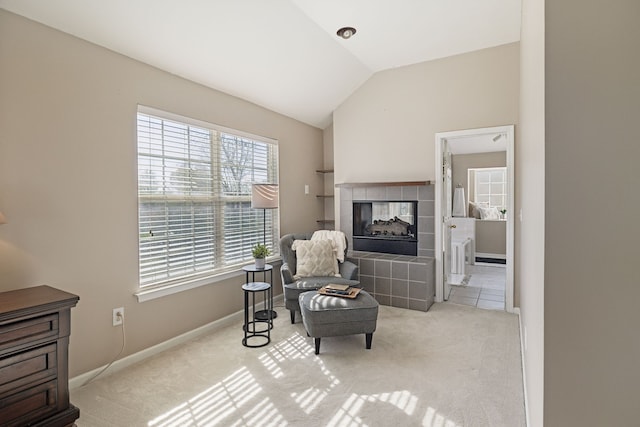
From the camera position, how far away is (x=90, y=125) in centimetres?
252

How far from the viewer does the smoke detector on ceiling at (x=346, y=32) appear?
3434 millimetres

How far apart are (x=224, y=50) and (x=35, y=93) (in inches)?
58.5

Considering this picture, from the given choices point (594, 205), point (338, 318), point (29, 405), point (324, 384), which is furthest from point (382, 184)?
point (29, 405)

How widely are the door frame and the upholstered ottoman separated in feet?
5.70

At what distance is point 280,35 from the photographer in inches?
126

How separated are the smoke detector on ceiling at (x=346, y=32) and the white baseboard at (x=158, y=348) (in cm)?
321

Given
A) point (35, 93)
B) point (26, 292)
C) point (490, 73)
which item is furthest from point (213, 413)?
point (490, 73)

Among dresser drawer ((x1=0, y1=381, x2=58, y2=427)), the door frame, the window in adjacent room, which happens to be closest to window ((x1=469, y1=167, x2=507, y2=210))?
the window in adjacent room

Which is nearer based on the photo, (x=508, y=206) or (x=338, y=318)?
(x=338, y=318)

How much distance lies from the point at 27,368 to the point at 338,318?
6.71 feet

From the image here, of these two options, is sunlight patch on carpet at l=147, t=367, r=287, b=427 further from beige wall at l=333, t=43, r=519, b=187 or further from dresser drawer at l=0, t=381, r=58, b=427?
beige wall at l=333, t=43, r=519, b=187

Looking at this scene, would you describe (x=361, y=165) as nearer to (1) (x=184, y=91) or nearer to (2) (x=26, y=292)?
(1) (x=184, y=91)

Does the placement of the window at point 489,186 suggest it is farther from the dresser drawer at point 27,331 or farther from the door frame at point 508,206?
the dresser drawer at point 27,331

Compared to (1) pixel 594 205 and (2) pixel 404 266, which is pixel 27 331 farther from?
(2) pixel 404 266
